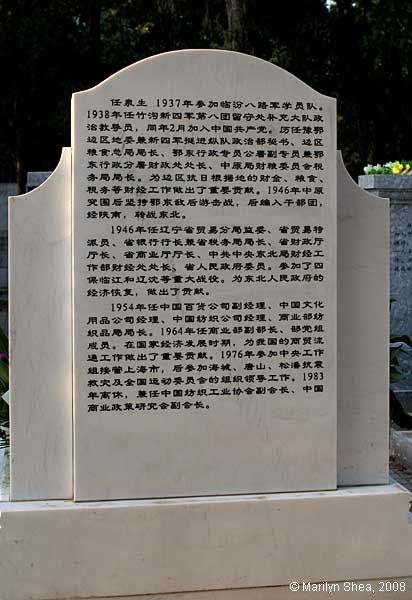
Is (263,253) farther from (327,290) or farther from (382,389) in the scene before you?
(382,389)

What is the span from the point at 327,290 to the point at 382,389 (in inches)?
20.8

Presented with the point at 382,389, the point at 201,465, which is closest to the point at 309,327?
the point at 382,389

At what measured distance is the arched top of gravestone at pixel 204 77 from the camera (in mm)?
4004

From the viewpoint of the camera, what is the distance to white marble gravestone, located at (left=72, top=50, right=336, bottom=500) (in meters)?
3.97

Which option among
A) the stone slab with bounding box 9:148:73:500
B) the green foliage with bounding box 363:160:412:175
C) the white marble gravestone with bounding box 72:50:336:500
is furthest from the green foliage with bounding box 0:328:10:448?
the green foliage with bounding box 363:160:412:175

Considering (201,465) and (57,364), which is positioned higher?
(57,364)

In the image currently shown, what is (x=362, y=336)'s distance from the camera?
167 inches

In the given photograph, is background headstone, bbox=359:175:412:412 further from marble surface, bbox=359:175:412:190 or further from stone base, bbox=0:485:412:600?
stone base, bbox=0:485:412:600

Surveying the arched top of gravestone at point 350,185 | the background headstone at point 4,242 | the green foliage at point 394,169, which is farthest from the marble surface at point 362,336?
the background headstone at point 4,242

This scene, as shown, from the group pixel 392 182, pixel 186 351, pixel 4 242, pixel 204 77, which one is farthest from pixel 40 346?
pixel 4 242

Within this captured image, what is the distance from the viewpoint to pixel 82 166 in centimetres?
396

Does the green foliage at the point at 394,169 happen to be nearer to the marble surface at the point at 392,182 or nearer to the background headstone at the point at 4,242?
the marble surface at the point at 392,182

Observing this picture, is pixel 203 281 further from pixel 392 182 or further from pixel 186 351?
pixel 392 182

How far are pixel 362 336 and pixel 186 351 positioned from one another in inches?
32.0
